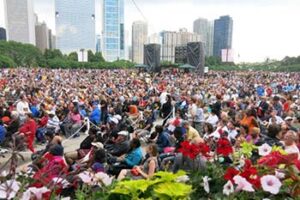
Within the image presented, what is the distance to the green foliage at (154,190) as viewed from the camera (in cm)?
259

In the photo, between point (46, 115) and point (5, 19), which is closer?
point (46, 115)

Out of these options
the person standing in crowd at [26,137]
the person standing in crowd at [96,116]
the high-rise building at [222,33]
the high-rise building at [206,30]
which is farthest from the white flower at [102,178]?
the high-rise building at [206,30]

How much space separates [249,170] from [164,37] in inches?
4037

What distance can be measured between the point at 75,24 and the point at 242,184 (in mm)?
123598

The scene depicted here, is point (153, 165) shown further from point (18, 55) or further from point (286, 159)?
point (18, 55)

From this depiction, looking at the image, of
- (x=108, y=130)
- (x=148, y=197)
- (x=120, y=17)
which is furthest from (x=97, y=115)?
(x=120, y=17)

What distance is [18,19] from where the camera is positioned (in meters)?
142

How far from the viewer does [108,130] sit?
968 centimetres

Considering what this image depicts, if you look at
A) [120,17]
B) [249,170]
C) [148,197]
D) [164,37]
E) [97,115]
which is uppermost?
[120,17]

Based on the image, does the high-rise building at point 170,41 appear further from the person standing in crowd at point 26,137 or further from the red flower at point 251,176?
the red flower at point 251,176

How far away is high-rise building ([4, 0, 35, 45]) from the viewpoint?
142500mm

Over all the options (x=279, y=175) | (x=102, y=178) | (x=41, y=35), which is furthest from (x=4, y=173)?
(x=41, y=35)

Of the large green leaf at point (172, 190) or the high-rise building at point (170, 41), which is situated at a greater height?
the high-rise building at point (170, 41)

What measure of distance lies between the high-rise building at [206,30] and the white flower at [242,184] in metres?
Result: 148
